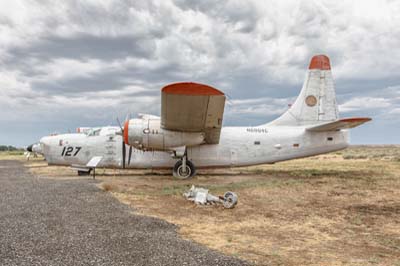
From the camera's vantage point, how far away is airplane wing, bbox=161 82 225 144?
11486 millimetres

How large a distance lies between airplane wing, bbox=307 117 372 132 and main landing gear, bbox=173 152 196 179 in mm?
5798

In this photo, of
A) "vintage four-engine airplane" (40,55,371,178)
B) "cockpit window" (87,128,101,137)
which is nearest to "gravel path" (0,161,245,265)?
"vintage four-engine airplane" (40,55,371,178)

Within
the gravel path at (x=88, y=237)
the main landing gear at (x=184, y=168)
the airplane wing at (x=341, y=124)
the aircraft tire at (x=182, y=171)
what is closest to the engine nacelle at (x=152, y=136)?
the main landing gear at (x=184, y=168)

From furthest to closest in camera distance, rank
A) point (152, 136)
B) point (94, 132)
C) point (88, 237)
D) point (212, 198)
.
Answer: point (94, 132), point (152, 136), point (212, 198), point (88, 237)

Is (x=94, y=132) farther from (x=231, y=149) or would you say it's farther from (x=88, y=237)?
(x=88, y=237)

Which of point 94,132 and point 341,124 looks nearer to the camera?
point 341,124

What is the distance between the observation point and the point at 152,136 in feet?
49.7

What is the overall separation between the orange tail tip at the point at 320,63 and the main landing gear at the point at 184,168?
7562 mm

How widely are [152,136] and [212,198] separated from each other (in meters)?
6.53

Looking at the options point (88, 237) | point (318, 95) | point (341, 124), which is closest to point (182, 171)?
point (341, 124)

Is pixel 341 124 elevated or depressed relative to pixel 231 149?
elevated

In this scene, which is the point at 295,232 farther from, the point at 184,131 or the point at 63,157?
the point at 63,157

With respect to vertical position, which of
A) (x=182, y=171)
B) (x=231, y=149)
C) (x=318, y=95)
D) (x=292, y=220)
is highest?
(x=318, y=95)

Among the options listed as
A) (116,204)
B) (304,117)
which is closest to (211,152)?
(304,117)
